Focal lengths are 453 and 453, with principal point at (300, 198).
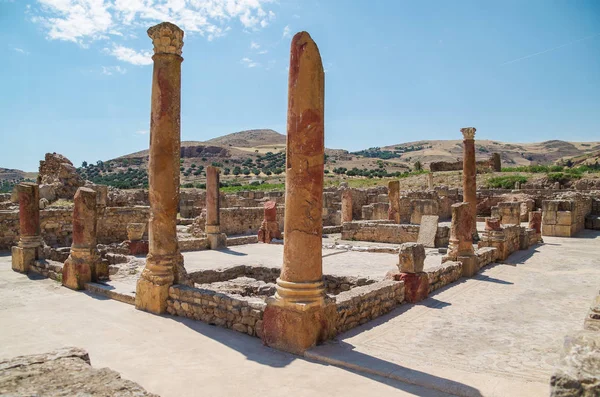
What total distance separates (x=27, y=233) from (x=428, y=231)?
13143mm

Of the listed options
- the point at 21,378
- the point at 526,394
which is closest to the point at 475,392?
the point at 526,394

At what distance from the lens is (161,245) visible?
814 centimetres

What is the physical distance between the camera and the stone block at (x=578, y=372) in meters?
2.48

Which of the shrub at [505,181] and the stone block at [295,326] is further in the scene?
the shrub at [505,181]

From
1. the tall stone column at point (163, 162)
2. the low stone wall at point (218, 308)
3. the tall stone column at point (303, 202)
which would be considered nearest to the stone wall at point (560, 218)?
the low stone wall at point (218, 308)

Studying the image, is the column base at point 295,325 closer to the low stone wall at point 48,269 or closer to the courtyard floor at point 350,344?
the courtyard floor at point 350,344

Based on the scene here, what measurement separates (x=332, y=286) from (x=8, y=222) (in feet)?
37.6

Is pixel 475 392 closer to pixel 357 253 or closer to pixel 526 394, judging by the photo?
pixel 526 394

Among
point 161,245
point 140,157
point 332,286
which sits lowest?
point 332,286

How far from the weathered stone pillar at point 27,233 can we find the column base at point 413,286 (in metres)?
9.11

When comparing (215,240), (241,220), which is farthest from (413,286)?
(241,220)

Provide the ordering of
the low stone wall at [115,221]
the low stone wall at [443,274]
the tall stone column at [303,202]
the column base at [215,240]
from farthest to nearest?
the low stone wall at [115,221] < the column base at [215,240] < the low stone wall at [443,274] < the tall stone column at [303,202]

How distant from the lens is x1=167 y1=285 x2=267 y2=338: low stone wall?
6566 millimetres

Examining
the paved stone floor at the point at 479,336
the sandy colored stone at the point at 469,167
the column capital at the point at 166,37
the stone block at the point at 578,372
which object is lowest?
the paved stone floor at the point at 479,336
